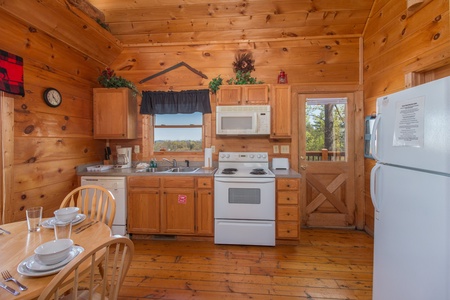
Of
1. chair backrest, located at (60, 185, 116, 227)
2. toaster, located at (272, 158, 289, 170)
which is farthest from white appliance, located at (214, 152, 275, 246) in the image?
chair backrest, located at (60, 185, 116, 227)

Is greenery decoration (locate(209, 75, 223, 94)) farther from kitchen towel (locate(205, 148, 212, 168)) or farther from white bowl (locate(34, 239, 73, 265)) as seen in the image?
white bowl (locate(34, 239, 73, 265))

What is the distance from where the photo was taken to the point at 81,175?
291 cm

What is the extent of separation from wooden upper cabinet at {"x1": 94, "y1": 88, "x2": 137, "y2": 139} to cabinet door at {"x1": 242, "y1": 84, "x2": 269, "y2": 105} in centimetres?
178

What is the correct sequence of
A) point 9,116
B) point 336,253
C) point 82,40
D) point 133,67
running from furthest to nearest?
point 133,67 < point 82,40 < point 336,253 < point 9,116

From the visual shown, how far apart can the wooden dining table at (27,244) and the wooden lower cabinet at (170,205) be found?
4.24ft

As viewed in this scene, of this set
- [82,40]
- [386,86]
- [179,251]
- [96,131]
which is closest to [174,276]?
[179,251]

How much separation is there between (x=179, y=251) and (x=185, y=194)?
2.29 ft

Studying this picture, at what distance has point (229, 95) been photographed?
10.2ft

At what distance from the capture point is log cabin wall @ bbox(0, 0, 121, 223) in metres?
2.10

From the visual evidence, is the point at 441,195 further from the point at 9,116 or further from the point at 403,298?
the point at 9,116

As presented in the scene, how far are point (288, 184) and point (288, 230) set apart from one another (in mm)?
588

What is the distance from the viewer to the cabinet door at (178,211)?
283cm

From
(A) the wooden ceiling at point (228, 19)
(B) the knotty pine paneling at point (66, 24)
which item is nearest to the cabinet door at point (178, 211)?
(B) the knotty pine paneling at point (66, 24)

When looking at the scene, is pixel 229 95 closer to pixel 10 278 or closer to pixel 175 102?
pixel 175 102
